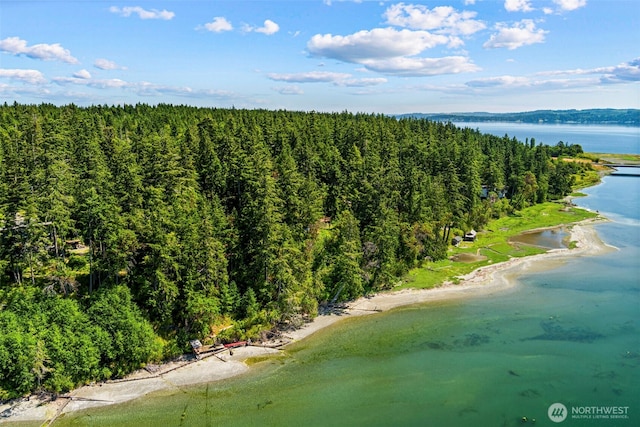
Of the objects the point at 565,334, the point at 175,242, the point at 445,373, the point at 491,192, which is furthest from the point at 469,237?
the point at 175,242

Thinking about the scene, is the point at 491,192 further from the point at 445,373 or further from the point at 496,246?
the point at 445,373

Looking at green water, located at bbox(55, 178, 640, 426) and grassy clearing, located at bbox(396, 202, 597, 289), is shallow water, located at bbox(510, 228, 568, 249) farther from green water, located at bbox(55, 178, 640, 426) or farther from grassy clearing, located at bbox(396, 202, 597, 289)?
green water, located at bbox(55, 178, 640, 426)

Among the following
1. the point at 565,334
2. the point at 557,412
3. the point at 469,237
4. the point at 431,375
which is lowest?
the point at 431,375

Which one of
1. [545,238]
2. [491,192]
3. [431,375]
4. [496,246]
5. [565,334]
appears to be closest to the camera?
[431,375]

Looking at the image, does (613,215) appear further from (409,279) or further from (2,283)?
(2,283)

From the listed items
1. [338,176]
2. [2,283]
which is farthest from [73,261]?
[338,176]
